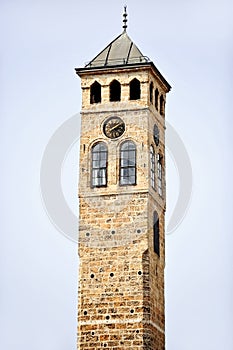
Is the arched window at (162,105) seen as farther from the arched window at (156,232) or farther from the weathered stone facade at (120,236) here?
the arched window at (156,232)

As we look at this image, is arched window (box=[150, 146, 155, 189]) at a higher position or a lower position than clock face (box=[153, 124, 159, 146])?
lower

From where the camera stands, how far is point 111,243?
51.2m

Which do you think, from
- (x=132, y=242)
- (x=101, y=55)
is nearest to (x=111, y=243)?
(x=132, y=242)

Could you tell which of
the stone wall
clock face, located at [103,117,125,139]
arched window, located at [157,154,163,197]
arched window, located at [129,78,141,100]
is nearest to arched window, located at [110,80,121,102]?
the stone wall

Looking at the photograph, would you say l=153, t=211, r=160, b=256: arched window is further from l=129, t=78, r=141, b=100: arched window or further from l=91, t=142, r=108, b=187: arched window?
l=129, t=78, r=141, b=100: arched window

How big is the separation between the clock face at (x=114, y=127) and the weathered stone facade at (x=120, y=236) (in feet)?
0.72

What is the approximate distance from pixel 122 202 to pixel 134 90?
220 inches

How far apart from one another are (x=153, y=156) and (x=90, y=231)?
15.4 ft

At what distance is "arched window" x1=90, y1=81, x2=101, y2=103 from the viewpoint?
5416 cm

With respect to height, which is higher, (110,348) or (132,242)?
(132,242)

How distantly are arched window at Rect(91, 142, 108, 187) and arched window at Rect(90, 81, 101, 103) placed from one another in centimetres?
225

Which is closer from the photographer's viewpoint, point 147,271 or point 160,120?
point 147,271

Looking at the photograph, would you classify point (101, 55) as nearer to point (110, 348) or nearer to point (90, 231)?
point (90, 231)

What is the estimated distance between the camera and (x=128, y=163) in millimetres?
52562
